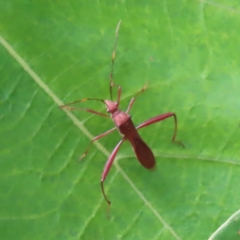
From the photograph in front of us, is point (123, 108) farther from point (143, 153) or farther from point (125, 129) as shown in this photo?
point (143, 153)

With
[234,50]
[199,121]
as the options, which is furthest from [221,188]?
[234,50]

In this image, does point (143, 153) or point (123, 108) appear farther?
point (123, 108)

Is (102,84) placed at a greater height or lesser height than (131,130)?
greater

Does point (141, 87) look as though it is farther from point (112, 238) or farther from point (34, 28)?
point (112, 238)

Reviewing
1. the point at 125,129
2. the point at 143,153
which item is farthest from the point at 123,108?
the point at 143,153
